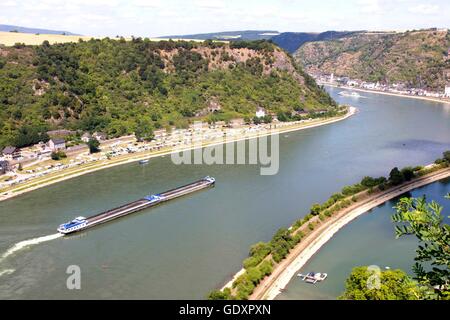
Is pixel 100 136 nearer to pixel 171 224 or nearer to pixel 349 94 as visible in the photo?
pixel 171 224

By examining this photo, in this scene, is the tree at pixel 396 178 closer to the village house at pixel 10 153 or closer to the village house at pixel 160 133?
the village house at pixel 160 133

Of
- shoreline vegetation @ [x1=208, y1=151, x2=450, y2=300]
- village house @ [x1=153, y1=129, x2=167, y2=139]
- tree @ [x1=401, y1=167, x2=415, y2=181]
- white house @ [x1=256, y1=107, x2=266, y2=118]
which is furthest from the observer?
white house @ [x1=256, y1=107, x2=266, y2=118]

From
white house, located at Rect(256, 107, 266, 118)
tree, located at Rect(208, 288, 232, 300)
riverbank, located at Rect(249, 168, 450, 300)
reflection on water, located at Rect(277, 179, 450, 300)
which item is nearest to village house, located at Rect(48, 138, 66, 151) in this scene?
riverbank, located at Rect(249, 168, 450, 300)

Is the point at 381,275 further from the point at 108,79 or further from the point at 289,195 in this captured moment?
the point at 108,79

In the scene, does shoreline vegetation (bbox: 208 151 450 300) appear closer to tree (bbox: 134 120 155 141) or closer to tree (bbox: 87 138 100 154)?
tree (bbox: 87 138 100 154)

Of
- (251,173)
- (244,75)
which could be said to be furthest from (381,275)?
(244,75)

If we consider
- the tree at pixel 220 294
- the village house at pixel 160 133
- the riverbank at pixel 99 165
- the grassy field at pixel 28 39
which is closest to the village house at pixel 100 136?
the village house at pixel 160 133

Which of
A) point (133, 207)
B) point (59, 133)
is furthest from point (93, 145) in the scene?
point (133, 207)

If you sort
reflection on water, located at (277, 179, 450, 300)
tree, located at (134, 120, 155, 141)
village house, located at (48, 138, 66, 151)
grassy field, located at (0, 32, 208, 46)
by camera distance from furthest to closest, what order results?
grassy field, located at (0, 32, 208, 46)
tree, located at (134, 120, 155, 141)
village house, located at (48, 138, 66, 151)
reflection on water, located at (277, 179, 450, 300)
